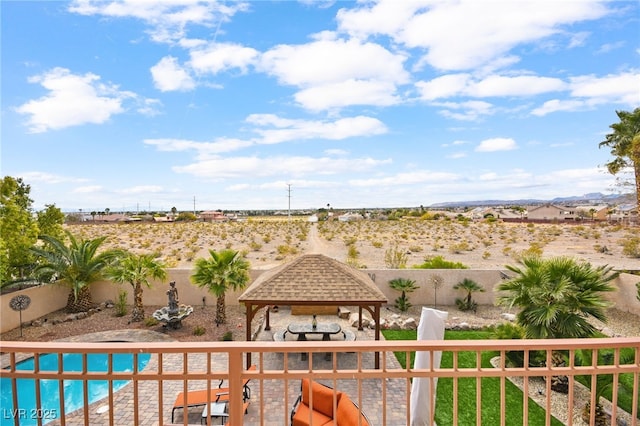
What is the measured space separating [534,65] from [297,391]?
1454cm

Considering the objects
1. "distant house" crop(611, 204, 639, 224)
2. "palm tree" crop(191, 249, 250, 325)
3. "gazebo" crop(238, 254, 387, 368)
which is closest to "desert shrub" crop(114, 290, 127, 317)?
"palm tree" crop(191, 249, 250, 325)

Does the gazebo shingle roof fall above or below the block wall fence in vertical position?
above

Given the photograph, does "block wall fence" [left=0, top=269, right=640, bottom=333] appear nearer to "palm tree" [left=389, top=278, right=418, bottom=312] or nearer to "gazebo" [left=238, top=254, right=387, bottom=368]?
"palm tree" [left=389, top=278, right=418, bottom=312]

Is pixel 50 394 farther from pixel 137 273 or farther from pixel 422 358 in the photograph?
pixel 422 358

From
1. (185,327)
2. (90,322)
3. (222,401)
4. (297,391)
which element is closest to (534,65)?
(297,391)

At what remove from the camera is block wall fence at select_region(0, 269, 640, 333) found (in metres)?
12.8

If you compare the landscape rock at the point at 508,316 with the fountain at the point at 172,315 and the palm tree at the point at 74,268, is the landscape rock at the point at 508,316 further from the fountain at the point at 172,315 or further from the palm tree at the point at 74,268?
the palm tree at the point at 74,268

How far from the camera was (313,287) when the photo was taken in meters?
9.03

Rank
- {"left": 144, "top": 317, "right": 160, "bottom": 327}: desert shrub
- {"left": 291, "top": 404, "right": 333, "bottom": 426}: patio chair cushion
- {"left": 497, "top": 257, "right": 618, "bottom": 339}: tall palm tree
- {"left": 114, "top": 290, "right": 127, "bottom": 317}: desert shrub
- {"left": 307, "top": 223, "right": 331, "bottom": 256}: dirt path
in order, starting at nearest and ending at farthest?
{"left": 291, "top": 404, "right": 333, "bottom": 426}: patio chair cushion, {"left": 497, "top": 257, "right": 618, "bottom": 339}: tall palm tree, {"left": 144, "top": 317, "right": 160, "bottom": 327}: desert shrub, {"left": 114, "top": 290, "right": 127, "bottom": 317}: desert shrub, {"left": 307, "top": 223, "right": 331, "bottom": 256}: dirt path

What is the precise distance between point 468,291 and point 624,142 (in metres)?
13.8

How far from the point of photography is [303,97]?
55.3ft

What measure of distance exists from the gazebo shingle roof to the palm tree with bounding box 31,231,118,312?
310 inches

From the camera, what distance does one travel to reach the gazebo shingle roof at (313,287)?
28.4 feet

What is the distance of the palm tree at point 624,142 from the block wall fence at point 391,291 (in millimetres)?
8985
